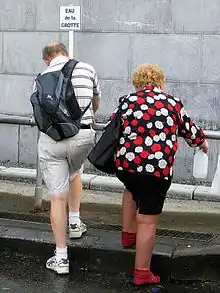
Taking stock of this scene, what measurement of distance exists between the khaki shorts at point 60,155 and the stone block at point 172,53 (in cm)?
313

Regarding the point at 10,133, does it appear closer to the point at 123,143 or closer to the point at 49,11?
the point at 49,11

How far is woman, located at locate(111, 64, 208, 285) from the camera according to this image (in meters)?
4.15

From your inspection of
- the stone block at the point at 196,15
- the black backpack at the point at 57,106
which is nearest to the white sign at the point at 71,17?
the stone block at the point at 196,15

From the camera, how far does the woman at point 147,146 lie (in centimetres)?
415

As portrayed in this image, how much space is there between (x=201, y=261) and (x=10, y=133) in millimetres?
4343

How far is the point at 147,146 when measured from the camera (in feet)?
13.6

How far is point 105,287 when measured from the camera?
445 centimetres

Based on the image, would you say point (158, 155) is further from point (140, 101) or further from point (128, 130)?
point (140, 101)

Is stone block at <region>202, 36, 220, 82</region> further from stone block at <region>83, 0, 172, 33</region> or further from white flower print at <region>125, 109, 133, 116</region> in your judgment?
white flower print at <region>125, 109, 133, 116</region>

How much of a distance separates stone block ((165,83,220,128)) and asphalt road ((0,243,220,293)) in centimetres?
325

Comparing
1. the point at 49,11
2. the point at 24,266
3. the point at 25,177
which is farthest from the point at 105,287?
the point at 49,11

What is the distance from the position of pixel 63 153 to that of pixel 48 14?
3.90 m

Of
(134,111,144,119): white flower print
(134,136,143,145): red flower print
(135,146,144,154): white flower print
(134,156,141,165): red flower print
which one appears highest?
(134,111,144,119): white flower print

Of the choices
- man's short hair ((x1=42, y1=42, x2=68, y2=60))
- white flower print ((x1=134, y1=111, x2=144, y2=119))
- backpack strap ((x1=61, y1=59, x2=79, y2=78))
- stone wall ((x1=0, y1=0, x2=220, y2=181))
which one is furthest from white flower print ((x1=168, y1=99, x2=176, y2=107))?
stone wall ((x1=0, y1=0, x2=220, y2=181))
